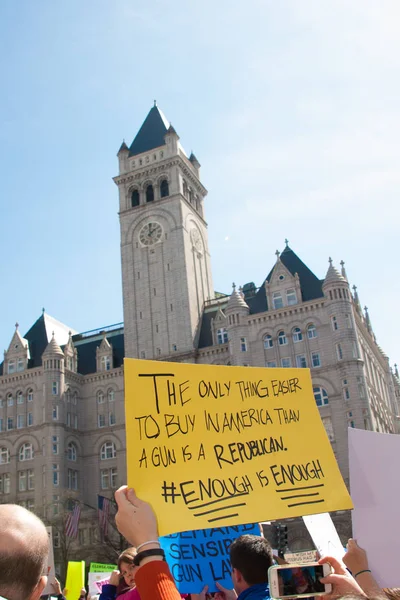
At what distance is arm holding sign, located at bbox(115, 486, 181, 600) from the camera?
3594mm

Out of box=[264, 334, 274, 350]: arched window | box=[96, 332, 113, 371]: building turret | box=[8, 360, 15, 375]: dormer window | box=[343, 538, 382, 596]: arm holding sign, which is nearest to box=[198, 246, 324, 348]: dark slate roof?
box=[264, 334, 274, 350]: arched window

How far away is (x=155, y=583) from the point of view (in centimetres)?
361

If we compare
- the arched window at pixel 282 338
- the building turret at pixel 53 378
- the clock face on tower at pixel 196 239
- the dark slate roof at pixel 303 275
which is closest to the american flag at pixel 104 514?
the building turret at pixel 53 378

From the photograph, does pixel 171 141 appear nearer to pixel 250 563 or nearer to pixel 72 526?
pixel 72 526

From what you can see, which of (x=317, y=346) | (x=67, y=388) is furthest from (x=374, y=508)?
(x=67, y=388)

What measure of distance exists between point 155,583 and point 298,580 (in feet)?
2.86

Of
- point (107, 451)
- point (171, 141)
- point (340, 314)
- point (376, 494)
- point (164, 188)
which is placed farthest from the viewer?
point (171, 141)

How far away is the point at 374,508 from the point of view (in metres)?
5.78

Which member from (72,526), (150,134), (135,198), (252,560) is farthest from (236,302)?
(252,560)

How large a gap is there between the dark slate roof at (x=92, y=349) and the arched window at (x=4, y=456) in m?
11.5

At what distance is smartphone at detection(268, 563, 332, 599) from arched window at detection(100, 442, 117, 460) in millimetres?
60794

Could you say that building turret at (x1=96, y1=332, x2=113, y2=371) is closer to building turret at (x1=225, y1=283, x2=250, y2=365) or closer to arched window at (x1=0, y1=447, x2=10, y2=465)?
arched window at (x1=0, y1=447, x2=10, y2=465)

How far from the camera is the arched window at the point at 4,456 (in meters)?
63.1

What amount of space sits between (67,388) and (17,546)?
6314 centimetres
